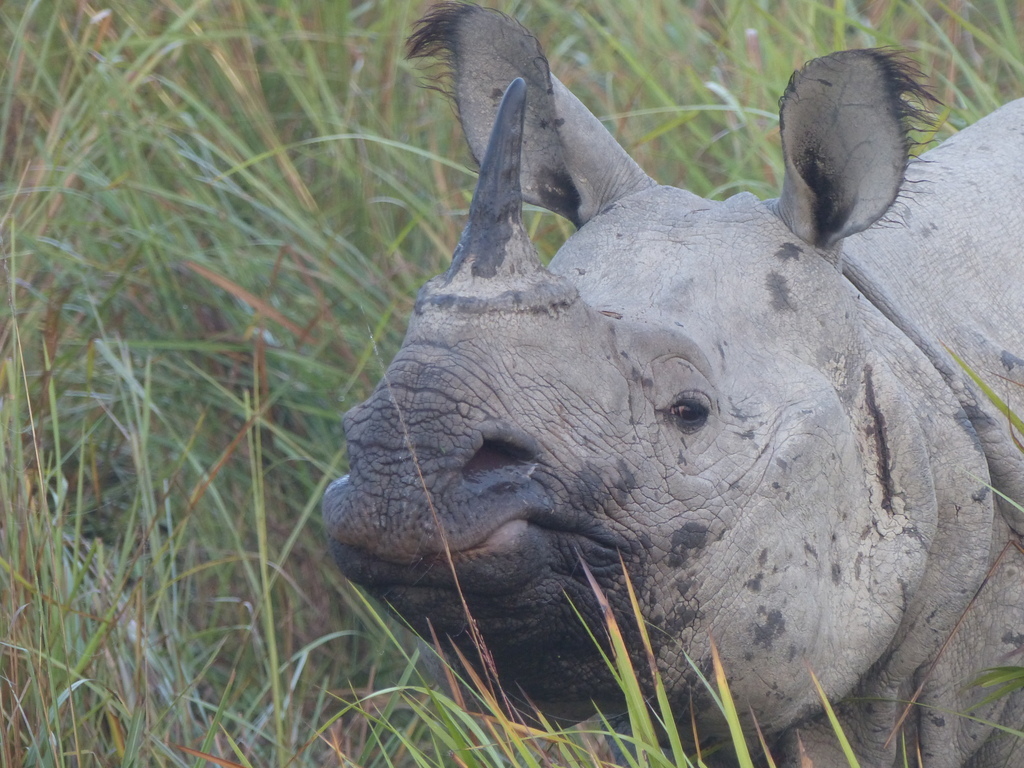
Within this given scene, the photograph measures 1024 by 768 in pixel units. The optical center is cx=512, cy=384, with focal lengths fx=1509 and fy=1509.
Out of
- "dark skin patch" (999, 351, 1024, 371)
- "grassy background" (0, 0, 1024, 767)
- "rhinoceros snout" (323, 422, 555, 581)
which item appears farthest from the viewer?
"grassy background" (0, 0, 1024, 767)

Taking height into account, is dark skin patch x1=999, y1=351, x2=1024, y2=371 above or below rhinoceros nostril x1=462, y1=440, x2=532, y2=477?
below

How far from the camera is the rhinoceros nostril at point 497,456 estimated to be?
1.99 meters

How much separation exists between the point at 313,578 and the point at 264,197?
1.21 m

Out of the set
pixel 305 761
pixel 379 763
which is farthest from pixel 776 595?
pixel 379 763

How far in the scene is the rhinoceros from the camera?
2.00 m

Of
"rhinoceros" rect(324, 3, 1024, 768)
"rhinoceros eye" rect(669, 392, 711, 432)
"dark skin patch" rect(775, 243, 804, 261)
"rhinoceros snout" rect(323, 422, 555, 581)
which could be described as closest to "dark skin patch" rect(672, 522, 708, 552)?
"rhinoceros" rect(324, 3, 1024, 768)

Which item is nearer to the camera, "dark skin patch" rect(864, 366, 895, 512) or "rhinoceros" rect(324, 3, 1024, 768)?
"rhinoceros" rect(324, 3, 1024, 768)

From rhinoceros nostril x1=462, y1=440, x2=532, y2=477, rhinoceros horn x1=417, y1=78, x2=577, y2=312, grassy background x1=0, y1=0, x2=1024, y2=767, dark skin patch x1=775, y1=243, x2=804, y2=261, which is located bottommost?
grassy background x1=0, y1=0, x2=1024, y2=767

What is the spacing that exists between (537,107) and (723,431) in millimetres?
816

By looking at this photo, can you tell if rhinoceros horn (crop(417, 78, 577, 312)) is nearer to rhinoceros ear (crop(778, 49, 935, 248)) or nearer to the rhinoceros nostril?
the rhinoceros nostril

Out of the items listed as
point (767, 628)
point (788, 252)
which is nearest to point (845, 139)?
point (788, 252)

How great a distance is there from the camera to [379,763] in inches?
142

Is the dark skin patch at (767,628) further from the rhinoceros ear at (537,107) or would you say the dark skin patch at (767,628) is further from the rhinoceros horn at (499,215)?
the rhinoceros ear at (537,107)

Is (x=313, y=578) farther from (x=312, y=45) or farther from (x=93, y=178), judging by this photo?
(x=312, y=45)
